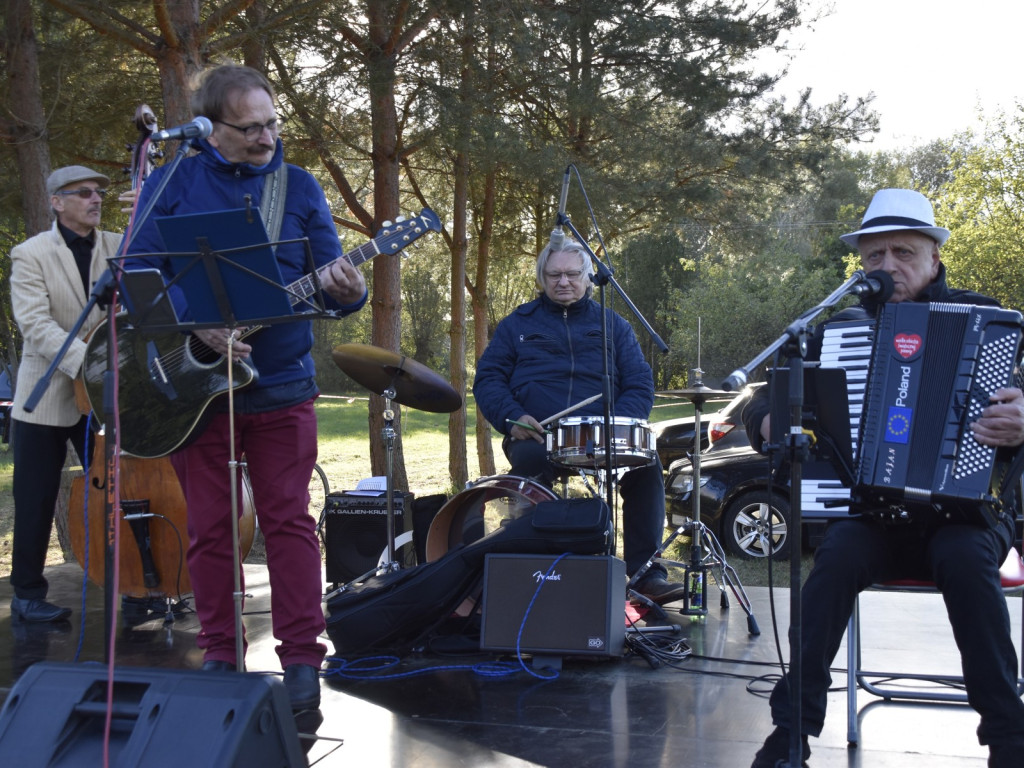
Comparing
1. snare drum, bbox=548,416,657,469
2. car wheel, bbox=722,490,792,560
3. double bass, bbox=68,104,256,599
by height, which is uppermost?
snare drum, bbox=548,416,657,469

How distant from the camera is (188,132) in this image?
8.73ft

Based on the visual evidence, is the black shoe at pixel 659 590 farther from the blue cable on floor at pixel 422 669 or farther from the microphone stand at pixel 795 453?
the microphone stand at pixel 795 453

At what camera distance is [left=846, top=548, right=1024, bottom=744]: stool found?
117 inches

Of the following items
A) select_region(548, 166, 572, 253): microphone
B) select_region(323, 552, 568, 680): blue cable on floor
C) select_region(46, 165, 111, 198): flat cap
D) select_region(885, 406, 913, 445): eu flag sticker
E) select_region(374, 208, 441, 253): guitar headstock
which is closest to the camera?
select_region(885, 406, 913, 445): eu flag sticker

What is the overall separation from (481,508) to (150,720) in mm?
2627

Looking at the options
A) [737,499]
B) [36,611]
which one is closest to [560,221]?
[36,611]

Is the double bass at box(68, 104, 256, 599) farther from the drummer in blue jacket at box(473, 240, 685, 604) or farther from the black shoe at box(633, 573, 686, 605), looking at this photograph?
the black shoe at box(633, 573, 686, 605)

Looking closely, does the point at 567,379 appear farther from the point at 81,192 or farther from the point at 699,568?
the point at 81,192

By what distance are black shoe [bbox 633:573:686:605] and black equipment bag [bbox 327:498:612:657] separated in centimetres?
88

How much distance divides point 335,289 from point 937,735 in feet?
7.48

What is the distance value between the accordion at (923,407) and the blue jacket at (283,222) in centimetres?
151

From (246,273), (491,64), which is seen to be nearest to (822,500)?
(246,273)

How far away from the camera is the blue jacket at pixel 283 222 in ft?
10.1

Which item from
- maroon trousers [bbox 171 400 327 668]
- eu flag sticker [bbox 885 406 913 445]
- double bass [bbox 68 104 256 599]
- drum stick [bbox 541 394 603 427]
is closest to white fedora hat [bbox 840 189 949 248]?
eu flag sticker [bbox 885 406 913 445]
